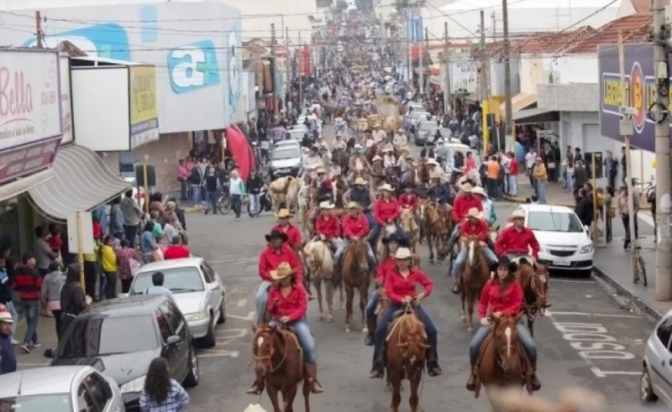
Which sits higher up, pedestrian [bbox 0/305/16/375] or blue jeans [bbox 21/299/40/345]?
pedestrian [bbox 0/305/16/375]

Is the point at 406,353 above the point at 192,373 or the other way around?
above

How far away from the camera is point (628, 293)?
77.3 feet

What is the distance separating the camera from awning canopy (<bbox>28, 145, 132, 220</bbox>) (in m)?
21.5

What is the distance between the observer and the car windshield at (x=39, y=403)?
10906 mm

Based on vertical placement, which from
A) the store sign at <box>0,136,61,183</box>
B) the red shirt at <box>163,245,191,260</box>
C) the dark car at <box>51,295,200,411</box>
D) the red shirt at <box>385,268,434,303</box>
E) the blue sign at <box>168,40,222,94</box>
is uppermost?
the blue sign at <box>168,40,222,94</box>

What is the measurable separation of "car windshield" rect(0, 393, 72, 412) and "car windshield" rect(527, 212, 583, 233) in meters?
17.3

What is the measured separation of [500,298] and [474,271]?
4.62 m

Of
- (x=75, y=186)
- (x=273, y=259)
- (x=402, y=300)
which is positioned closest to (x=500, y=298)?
(x=402, y=300)

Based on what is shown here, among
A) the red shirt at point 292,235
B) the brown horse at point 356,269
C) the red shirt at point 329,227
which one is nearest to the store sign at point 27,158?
the red shirt at point 292,235

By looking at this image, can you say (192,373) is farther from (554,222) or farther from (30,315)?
(554,222)

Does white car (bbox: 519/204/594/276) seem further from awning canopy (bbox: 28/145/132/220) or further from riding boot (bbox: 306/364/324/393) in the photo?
riding boot (bbox: 306/364/324/393)

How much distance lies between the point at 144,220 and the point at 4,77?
442 inches

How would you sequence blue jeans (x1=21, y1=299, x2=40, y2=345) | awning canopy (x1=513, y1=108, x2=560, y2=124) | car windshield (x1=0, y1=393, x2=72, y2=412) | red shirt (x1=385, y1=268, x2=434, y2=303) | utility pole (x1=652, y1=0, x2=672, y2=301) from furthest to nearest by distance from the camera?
awning canopy (x1=513, y1=108, x2=560, y2=124)
utility pole (x1=652, y1=0, x2=672, y2=301)
blue jeans (x1=21, y1=299, x2=40, y2=345)
red shirt (x1=385, y1=268, x2=434, y2=303)
car windshield (x1=0, y1=393, x2=72, y2=412)

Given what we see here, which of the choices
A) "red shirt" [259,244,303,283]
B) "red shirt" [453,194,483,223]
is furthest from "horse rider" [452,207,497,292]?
"red shirt" [259,244,303,283]
